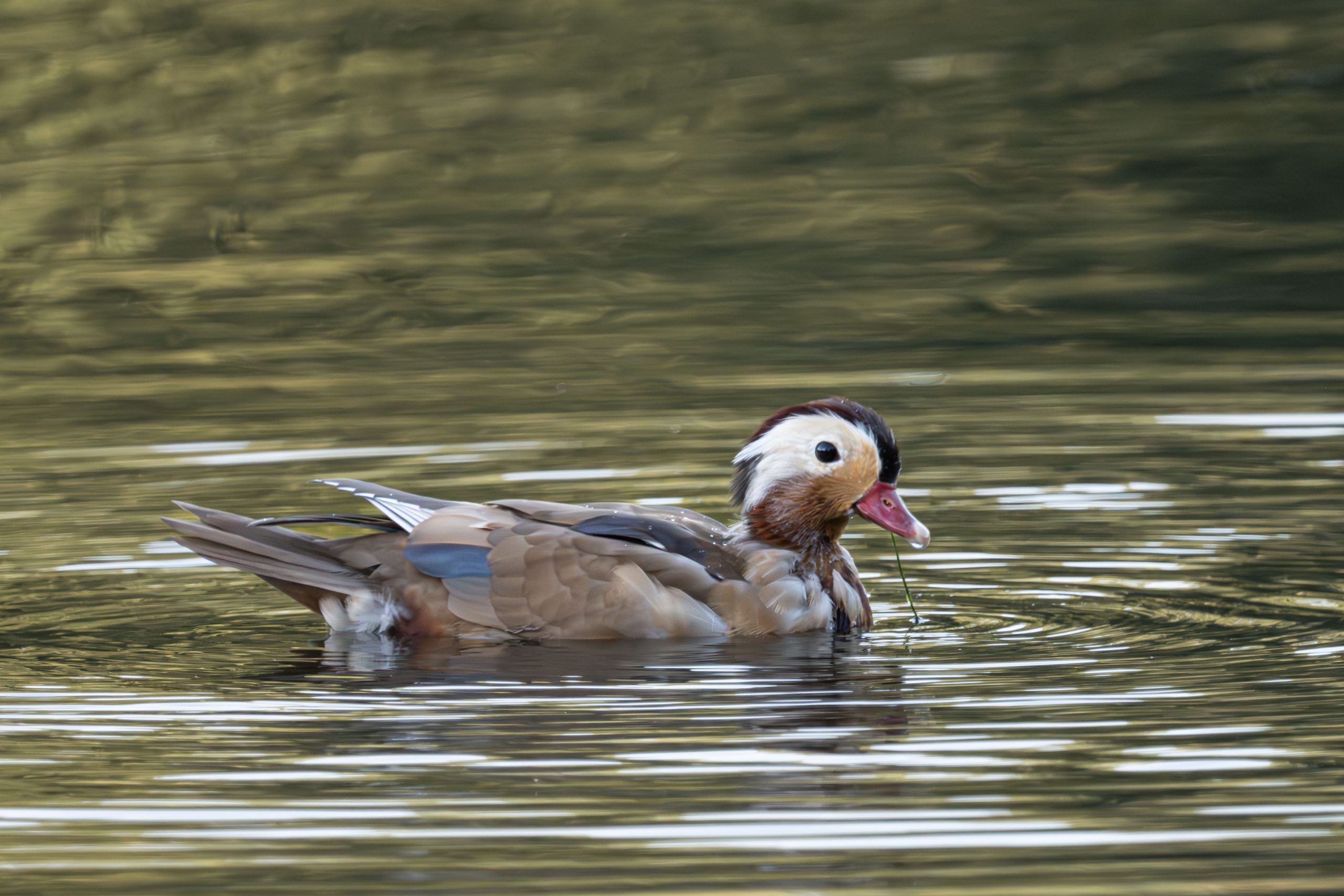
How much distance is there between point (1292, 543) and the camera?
10750 millimetres

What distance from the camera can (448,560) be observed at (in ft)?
Result: 32.2

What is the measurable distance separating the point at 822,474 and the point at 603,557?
3.32 feet

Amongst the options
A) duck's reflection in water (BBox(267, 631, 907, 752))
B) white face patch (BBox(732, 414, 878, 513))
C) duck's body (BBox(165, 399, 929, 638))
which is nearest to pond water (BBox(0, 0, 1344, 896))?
duck's reflection in water (BBox(267, 631, 907, 752))

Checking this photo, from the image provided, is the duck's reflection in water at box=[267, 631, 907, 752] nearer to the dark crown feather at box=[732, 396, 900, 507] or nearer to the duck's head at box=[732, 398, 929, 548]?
the duck's head at box=[732, 398, 929, 548]

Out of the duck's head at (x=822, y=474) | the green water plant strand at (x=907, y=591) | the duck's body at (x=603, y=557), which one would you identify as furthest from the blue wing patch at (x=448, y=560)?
the green water plant strand at (x=907, y=591)

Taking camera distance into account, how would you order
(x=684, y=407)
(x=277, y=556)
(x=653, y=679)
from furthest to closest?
(x=684, y=407) < (x=277, y=556) < (x=653, y=679)

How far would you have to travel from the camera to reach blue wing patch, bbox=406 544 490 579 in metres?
9.80

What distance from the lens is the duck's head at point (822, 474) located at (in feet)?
32.9

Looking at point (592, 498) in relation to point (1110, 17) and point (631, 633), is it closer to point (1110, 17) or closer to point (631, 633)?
point (631, 633)

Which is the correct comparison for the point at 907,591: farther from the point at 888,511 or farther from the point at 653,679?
the point at 653,679

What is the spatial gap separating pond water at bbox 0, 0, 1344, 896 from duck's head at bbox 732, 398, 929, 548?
1.64ft

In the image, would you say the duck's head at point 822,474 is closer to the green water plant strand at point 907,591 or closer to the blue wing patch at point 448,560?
the green water plant strand at point 907,591

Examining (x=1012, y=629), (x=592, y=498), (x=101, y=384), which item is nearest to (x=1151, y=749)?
(x=1012, y=629)

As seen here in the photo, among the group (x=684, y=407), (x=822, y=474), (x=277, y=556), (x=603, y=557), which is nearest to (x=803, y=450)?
(x=822, y=474)
